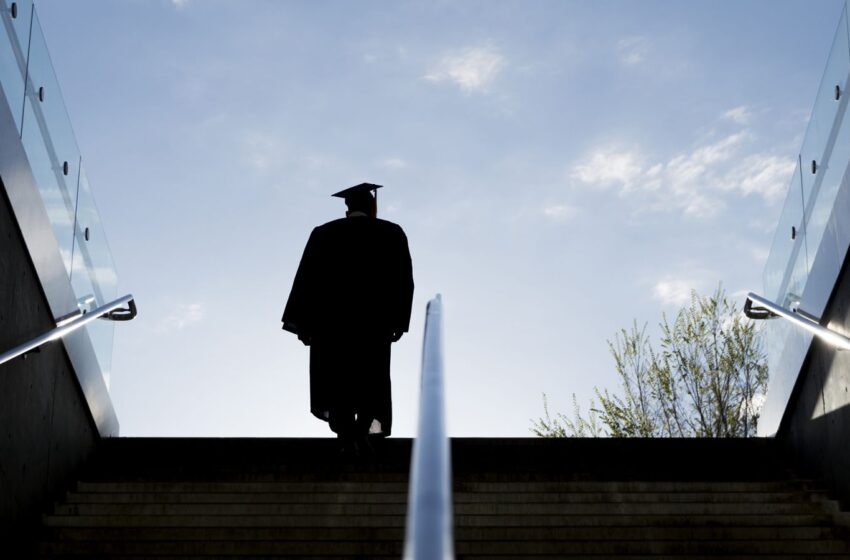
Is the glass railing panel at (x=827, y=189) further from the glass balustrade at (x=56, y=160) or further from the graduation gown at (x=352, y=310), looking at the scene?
the glass balustrade at (x=56, y=160)

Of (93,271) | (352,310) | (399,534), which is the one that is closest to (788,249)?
(352,310)

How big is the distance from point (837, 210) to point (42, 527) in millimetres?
4689

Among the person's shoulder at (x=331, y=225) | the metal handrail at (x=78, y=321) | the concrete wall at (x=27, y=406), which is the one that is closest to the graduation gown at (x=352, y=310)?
the person's shoulder at (x=331, y=225)

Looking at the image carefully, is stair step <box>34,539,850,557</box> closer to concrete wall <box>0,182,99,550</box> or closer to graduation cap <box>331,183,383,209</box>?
concrete wall <box>0,182,99,550</box>

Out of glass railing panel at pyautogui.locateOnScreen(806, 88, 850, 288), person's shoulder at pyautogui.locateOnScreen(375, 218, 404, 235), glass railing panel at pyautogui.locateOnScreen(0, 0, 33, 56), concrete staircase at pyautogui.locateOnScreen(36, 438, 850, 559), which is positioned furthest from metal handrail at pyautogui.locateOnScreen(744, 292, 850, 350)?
glass railing panel at pyautogui.locateOnScreen(0, 0, 33, 56)

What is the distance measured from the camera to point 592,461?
25.8 feet

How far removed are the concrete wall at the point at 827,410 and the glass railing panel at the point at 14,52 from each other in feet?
15.1

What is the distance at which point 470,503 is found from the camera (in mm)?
6512

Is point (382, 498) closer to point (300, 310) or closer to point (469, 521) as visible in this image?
point (469, 521)

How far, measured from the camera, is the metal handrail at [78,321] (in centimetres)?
606

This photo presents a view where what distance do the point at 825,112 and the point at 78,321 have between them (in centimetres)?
465

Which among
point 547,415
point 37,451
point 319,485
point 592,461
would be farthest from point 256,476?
point 547,415

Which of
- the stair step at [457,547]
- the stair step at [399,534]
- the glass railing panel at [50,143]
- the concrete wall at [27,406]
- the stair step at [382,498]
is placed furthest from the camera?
the glass railing panel at [50,143]

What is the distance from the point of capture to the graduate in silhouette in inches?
270
